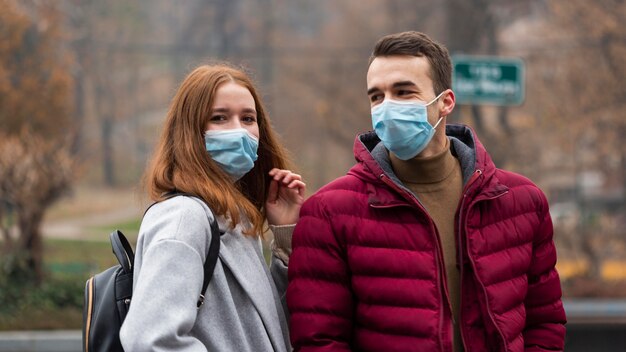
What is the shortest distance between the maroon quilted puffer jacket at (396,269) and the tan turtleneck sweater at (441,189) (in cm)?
5

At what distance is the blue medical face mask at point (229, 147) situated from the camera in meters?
3.27

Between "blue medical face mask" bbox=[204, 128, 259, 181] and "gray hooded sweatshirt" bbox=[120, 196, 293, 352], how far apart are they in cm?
22

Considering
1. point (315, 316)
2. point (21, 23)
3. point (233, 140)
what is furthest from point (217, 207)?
point (21, 23)

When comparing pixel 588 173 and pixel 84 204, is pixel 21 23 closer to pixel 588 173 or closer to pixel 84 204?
pixel 84 204

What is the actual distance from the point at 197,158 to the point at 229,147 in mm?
117

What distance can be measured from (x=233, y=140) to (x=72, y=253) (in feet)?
47.7

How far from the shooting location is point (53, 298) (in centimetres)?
1203

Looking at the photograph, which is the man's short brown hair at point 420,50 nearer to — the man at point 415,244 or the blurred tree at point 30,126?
the man at point 415,244

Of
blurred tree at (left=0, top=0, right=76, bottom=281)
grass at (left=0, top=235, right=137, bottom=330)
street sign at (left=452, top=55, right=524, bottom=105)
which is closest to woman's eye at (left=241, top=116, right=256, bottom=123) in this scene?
street sign at (left=452, top=55, right=524, bottom=105)

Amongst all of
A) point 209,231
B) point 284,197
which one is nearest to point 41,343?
point 284,197

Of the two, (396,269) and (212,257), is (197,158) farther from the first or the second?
(396,269)

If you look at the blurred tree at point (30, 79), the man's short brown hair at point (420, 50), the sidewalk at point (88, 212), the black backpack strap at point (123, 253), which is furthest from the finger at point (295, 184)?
the sidewalk at point (88, 212)

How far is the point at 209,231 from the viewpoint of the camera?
10.0ft

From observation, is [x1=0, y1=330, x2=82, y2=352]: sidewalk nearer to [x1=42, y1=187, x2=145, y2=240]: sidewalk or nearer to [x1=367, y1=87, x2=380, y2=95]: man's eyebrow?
[x1=367, y1=87, x2=380, y2=95]: man's eyebrow
